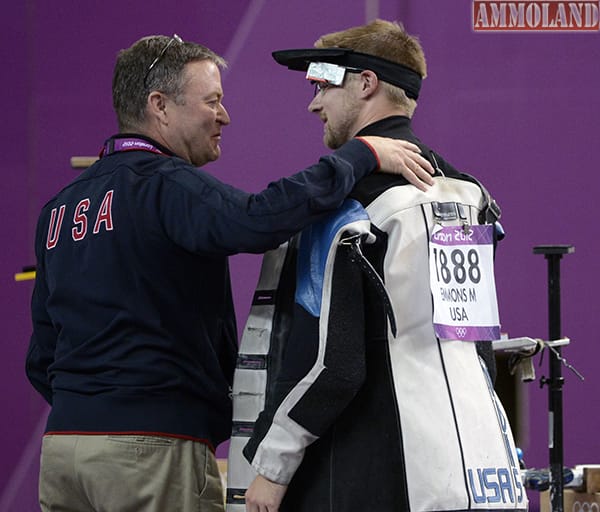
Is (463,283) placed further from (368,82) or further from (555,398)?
(555,398)

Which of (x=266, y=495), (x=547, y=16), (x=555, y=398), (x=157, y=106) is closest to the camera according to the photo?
(x=266, y=495)

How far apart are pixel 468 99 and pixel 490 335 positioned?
8.38ft

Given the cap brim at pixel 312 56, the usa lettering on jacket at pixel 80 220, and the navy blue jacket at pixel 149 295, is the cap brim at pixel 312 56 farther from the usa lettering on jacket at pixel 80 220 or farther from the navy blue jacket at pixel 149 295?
the usa lettering on jacket at pixel 80 220

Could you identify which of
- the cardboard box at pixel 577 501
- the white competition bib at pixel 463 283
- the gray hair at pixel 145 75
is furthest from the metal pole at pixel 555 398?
the gray hair at pixel 145 75

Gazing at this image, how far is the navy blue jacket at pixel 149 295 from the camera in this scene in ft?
6.77

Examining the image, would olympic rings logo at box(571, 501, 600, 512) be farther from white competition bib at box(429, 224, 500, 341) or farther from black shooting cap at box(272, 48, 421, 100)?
black shooting cap at box(272, 48, 421, 100)

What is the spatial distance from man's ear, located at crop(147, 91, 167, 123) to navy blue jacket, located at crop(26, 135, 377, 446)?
0.35 feet

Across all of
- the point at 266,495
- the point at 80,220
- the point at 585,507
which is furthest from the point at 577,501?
the point at 80,220

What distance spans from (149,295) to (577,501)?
95.6 inches

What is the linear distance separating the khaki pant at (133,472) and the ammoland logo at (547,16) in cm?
288

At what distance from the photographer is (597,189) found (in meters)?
4.54

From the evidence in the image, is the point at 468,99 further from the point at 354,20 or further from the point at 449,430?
the point at 449,430

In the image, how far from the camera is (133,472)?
2.09 meters

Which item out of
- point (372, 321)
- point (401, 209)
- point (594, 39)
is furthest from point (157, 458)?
point (594, 39)
